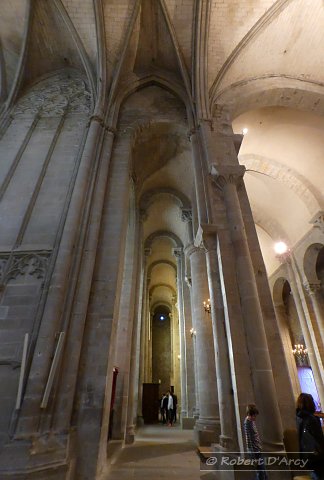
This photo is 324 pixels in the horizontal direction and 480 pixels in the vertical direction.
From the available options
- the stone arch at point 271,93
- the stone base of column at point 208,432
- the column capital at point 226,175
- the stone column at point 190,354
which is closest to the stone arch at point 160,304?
the stone column at point 190,354

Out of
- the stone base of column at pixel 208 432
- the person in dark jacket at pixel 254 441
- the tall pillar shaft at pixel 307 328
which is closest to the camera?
the person in dark jacket at pixel 254 441

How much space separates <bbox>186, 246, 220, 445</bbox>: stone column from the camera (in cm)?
677

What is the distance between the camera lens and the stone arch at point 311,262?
44.5 feet

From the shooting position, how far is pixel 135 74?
945 centimetres

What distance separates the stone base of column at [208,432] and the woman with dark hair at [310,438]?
491 cm

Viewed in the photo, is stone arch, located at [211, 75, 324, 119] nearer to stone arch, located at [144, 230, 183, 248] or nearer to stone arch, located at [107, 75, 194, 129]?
stone arch, located at [107, 75, 194, 129]

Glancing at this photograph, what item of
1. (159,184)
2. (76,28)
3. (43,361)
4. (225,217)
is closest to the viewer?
(43,361)

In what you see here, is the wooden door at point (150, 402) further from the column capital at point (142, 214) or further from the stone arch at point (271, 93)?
the stone arch at point (271, 93)

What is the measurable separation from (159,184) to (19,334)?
8.60 m

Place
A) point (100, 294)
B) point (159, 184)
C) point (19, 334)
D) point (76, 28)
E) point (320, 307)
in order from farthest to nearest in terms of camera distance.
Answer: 1. point (320, 307)
2. point (159, 184)
3. point (76, 28)
4. point (100, 294)
5. point (19, 334)

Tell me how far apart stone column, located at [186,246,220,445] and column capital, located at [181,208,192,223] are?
2.09m

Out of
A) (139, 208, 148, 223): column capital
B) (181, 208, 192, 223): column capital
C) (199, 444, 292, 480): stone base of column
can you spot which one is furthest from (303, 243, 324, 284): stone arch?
(199, 444, 292, 480): stone base of column

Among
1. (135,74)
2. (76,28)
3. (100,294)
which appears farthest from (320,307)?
(76,28)

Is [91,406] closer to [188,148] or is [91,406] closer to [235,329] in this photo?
[235,329]
